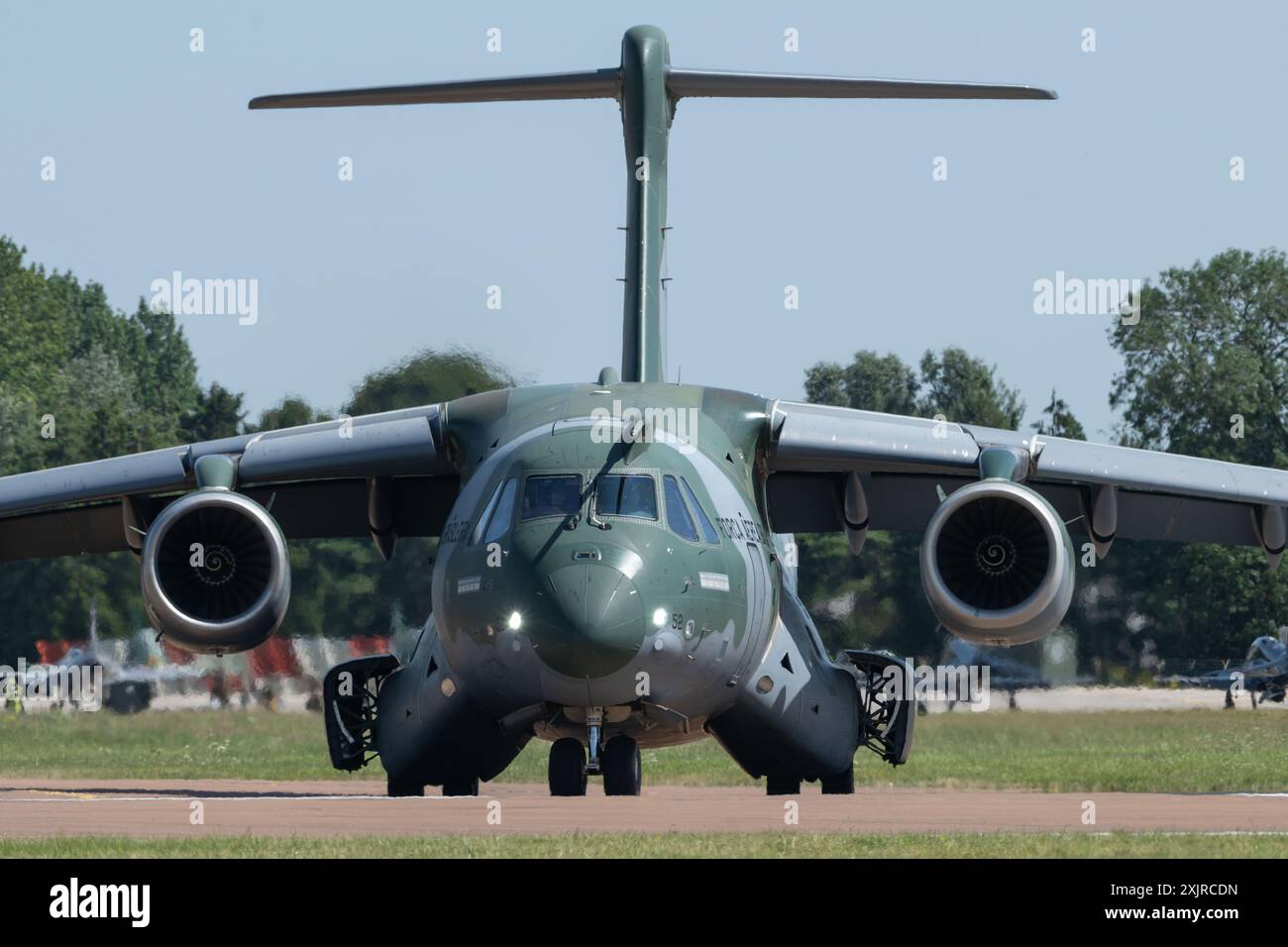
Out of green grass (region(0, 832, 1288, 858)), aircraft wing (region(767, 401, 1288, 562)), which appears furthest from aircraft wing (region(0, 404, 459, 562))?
green grass (region(0, 832, 1288, 858))

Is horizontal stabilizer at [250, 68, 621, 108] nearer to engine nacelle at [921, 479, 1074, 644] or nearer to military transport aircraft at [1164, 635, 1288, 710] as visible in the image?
engine nacelle at [921, 479, 1074, 644]

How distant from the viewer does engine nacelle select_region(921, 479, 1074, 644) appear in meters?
17.4

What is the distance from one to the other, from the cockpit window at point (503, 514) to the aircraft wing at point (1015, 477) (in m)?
2.96

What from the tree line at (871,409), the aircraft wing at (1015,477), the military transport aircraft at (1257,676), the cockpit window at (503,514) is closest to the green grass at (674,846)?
the cockpit window at (503,514)

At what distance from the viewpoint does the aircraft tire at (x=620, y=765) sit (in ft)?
57.0

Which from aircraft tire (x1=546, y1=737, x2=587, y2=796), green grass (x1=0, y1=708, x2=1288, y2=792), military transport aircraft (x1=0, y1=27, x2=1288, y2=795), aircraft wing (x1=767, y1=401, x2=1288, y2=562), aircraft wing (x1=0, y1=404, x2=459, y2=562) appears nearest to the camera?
military transport aircraft (x1=0, y1=27, x2=1288, y2=795)

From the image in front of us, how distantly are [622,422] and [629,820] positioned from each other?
3.49m

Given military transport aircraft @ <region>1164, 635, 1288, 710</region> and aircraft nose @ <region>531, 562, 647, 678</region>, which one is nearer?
aircraft nose @ <region>531, 562, 647, 678</region>

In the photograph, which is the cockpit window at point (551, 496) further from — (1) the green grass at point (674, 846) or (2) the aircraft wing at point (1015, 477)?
(1) the green grass at point (674, 846)

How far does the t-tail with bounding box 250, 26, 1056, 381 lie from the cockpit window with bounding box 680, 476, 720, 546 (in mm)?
2889

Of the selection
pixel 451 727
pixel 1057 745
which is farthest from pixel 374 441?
pixel 1057 745

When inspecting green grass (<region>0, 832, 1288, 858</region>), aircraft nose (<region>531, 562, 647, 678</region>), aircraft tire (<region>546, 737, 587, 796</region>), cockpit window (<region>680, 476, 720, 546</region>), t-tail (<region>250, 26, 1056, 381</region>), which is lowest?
aircraft tire (<region>546, 737, 587, 796</region>)

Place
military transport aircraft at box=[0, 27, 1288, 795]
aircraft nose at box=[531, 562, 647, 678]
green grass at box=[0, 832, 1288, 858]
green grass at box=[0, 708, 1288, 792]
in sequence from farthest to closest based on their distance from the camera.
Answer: green grass at box=[0, 708, 1288, 792], military transport aircraft at box=[0, 27, 1288, 795], aircraft nose at box=[531, 562, 647, 678], green grass at box=[0, 832, 1288, 858]
